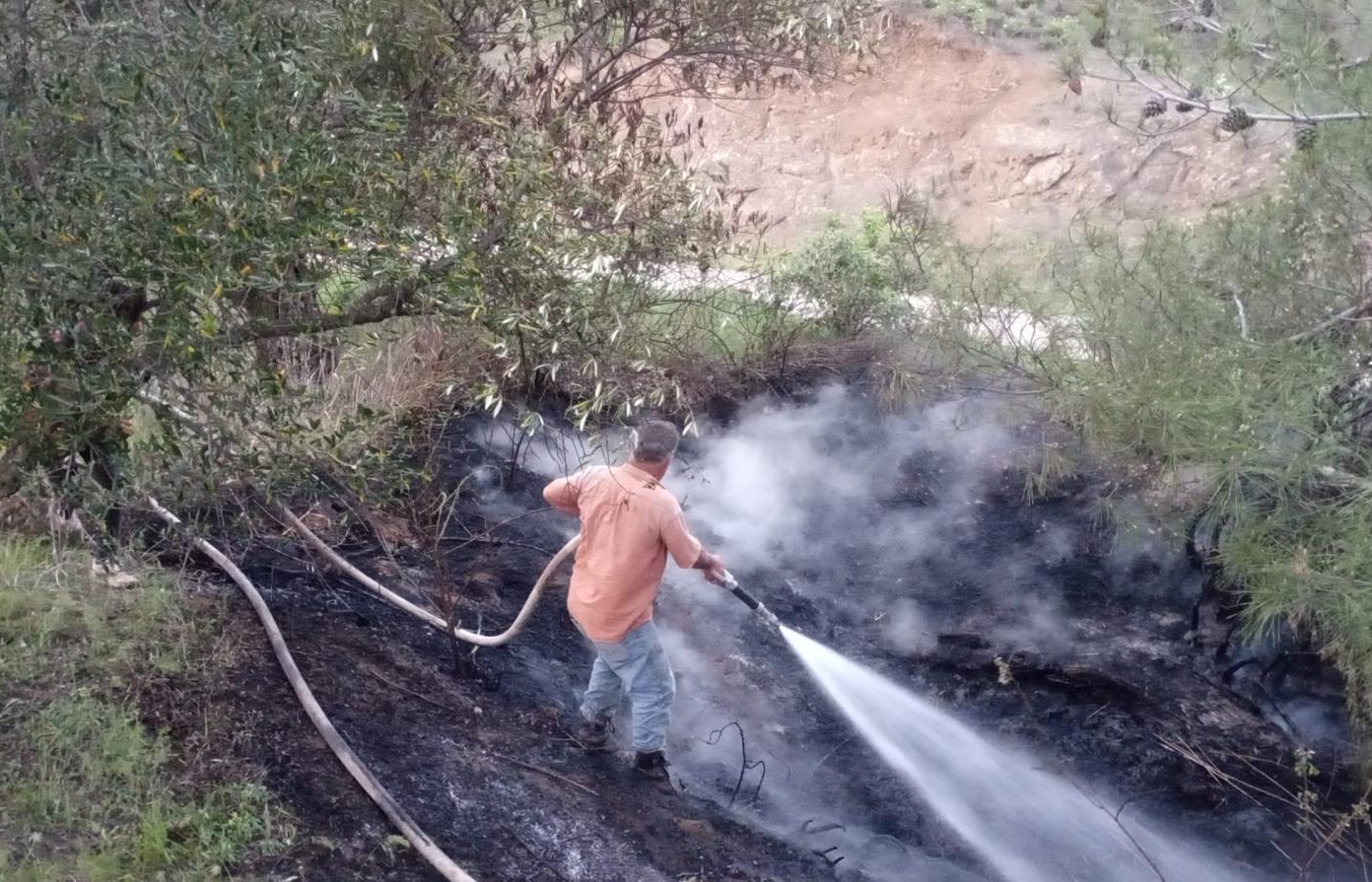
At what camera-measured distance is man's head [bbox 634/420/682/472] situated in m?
4.13

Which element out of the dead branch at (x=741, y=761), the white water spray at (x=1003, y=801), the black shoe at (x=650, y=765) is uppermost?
the black shoe at (x=650, y=765)

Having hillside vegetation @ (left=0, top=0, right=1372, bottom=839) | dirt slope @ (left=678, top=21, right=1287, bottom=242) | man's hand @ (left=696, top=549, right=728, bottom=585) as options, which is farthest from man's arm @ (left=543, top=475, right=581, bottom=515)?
dirt slope @ (left=678, top=21, right=1287, bottom=242)

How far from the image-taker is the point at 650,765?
4797 millimetres

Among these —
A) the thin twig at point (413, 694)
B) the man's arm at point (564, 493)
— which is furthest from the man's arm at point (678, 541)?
the thin twig at point (413, 694)

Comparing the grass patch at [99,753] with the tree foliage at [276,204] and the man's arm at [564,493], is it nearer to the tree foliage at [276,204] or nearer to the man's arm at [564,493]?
the tree foliage at [276,204]

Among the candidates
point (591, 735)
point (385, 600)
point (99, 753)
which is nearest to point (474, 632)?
point (385, 600)

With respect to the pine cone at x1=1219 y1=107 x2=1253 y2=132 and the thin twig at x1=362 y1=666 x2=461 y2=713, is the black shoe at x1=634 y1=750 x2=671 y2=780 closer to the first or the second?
the thin twig at x1=362 y1=666 x2=461 y2=713

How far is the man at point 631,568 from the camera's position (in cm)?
420

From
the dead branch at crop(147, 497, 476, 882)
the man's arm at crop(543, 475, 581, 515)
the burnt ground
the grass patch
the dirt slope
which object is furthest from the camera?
the dirt slope

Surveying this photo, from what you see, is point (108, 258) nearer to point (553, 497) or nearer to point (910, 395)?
point (553, 497)

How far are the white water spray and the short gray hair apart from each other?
1.21m

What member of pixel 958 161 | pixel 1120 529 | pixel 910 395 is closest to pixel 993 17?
pixel 958 161

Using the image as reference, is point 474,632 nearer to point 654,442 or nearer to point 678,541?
point 678,541

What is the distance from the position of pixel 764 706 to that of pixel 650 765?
103 centimetres
